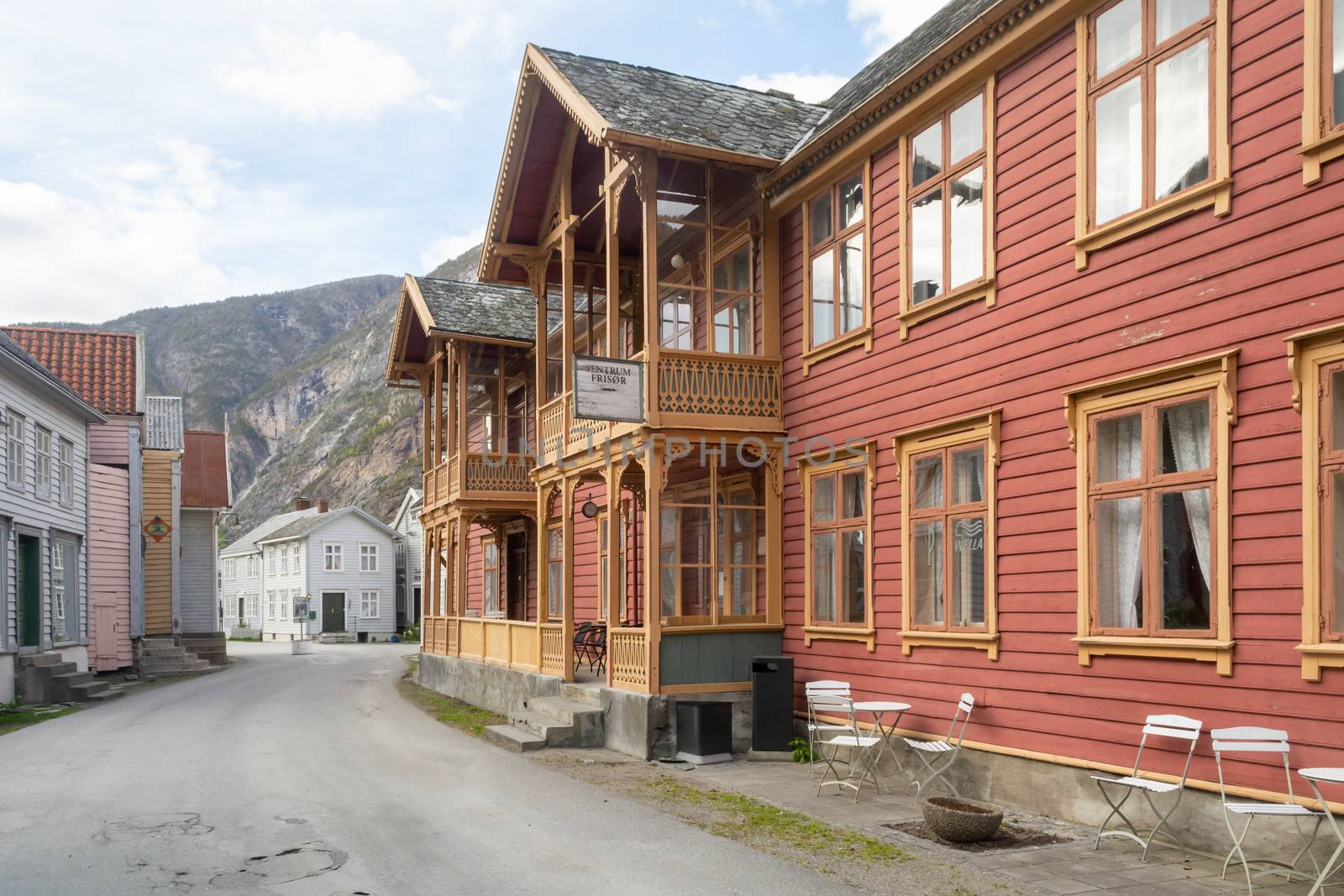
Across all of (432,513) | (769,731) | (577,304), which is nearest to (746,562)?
(769,731)

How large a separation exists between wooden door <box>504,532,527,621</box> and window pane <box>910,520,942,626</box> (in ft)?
49.6

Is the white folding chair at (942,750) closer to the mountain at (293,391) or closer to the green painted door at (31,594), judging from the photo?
the green painted door at (31,594)

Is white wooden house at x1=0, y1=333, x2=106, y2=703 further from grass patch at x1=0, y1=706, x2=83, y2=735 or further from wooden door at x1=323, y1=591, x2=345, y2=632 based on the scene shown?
wooden door at x1=323, y1=591, x2=345, y2=632

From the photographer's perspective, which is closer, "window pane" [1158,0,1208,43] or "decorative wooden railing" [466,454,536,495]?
"window pane" [1158,0,1208,43]

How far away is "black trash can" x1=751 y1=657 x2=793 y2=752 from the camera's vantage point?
13008mm

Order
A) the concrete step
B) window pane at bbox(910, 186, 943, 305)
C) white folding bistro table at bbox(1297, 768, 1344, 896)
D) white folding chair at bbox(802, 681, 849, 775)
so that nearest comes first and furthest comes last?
white folding bistro table at bbox(1297, 768, 1344, 896) < window pane at bbox(910, 186, 943, 305) < white folding chair at bbox(802, 681, 849, 775) < the concrete step

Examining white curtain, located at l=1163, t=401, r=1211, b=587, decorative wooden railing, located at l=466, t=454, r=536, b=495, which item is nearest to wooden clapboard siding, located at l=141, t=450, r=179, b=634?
decorative wooden railing, located at l=466, t=454, r=536, b=495

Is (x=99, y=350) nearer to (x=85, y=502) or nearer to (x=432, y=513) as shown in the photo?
(x=85, y=502)

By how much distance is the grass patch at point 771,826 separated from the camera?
27.6 ft

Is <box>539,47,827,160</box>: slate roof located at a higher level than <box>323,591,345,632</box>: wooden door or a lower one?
higher

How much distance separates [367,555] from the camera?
61.3 metres

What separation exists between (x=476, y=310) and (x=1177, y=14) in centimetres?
1789

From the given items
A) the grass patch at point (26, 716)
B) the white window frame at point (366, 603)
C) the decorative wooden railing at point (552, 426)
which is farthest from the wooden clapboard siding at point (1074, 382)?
the white window frame at point (366, 603)

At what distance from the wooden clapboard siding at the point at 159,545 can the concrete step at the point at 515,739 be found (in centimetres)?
1933
